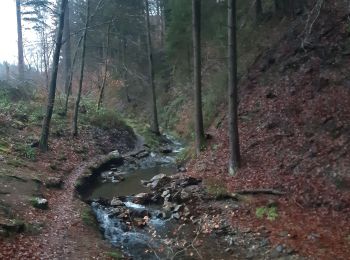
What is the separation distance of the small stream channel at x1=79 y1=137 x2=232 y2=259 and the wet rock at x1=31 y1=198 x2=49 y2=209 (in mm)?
1655

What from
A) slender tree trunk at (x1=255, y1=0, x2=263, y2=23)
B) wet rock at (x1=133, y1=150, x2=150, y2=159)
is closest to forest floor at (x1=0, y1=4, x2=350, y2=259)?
wet rock at (x1=133, y1=150, x2=150, y2=159)

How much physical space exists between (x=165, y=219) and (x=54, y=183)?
478 centimetres

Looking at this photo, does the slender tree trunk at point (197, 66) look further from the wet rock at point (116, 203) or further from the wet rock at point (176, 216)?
the wet rock at point (176, 216)

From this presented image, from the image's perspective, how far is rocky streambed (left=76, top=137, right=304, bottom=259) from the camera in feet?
32.8

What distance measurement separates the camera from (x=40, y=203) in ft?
39.5

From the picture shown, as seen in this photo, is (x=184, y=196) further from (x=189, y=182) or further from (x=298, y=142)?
(x=298, y=142)

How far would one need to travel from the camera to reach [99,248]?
998cm

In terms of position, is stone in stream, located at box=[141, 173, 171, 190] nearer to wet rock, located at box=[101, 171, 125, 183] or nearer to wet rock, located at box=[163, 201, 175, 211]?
wet rock, located at box=[163, 201, 175, 211]

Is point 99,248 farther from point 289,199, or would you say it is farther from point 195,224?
point 289,199

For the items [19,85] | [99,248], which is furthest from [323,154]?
[19,85]

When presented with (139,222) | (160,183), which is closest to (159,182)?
(160,183)

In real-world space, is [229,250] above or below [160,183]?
below

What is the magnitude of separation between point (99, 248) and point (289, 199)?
5.52 metres

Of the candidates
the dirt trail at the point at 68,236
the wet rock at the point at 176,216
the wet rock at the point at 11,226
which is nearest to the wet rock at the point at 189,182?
the wet rock at the point at 176,216
